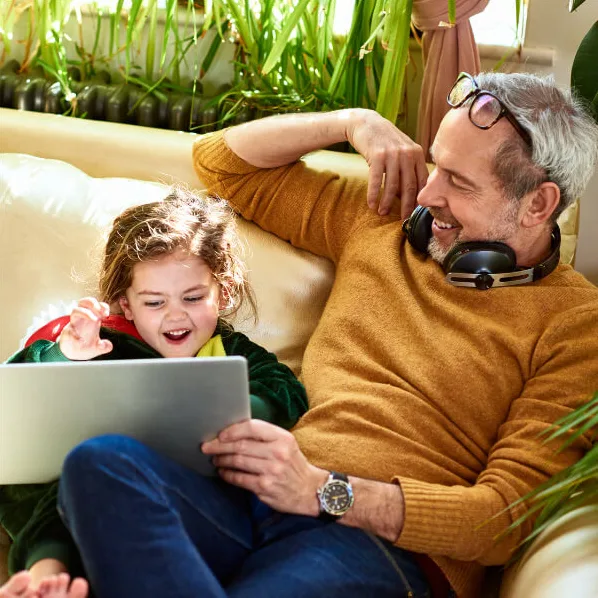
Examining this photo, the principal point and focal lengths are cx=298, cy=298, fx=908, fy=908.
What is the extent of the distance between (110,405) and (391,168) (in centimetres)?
77

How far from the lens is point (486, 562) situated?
4.52 feet

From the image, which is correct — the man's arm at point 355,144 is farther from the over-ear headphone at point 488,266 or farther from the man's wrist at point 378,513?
the man's wrist at point 378,513

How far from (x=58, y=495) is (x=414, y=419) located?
59cm

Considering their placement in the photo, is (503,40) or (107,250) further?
(503,40)

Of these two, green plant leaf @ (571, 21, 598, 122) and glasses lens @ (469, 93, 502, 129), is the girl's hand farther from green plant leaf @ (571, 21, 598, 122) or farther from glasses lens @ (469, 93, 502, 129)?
green plant leaf @ (571, 21, 598, 122)

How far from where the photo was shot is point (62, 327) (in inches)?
60.0

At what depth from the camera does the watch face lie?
1.36 meters

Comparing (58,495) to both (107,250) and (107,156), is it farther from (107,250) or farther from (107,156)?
(107,156)

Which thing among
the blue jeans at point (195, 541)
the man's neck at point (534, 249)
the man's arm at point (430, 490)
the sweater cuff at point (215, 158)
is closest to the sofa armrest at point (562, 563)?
the man's arm at point (430, 490)

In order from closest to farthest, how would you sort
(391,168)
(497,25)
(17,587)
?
(17,587), (391,168), (497,25)

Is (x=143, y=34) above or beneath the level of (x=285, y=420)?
above

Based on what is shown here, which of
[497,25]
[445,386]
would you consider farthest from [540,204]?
[497,25]

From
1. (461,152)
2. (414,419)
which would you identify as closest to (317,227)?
(461,152)

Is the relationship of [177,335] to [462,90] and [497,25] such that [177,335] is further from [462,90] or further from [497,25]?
[497,25]
